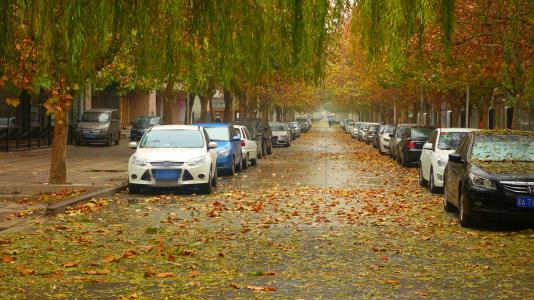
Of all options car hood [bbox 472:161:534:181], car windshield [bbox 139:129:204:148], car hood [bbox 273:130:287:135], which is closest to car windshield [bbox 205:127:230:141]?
car windshield [bbox 139:129:204:148]

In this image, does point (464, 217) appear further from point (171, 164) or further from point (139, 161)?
point (139, 161)

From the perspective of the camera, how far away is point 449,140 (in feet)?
66.8

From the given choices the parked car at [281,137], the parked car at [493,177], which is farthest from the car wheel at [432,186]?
the parked car at [281,137]

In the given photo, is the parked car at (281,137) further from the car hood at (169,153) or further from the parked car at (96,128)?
the car hood at (169,153)

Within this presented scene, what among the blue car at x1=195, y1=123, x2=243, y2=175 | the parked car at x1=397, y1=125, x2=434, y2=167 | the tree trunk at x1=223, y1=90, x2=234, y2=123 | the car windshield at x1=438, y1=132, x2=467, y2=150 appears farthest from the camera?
the tree trunk at x1=223, y1=90, x2=234, y2=123

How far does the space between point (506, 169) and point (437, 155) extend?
6.37m

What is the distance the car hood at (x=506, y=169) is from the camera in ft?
39.4

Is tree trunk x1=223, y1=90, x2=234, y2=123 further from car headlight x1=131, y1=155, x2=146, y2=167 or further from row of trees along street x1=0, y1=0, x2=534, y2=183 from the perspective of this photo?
row of trees along street x1=0, y1=0, x2=534, y2=183

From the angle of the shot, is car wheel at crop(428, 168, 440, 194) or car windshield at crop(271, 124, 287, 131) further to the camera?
car windshield at crop(271, 124, 287, 131)

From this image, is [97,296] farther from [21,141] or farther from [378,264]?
[21,141]

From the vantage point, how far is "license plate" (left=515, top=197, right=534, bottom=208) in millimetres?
11750

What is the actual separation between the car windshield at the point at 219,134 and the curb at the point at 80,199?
19.6 ft

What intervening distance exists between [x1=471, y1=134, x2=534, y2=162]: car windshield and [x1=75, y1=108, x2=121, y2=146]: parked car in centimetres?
3101

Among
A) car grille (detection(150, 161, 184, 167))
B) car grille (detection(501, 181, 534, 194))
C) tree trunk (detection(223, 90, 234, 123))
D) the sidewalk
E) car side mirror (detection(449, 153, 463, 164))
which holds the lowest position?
the sidewalk
